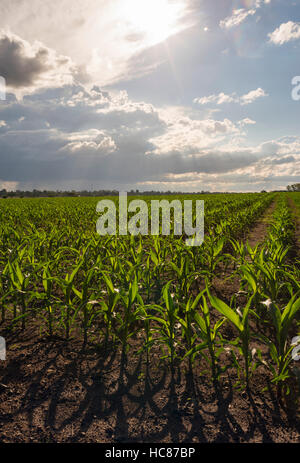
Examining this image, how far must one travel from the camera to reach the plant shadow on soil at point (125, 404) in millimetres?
1819

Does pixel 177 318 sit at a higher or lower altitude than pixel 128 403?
higher

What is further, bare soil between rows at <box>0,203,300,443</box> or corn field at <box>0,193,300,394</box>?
corn field at <box>0,193,300,394</box>

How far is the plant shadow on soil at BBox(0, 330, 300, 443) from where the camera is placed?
1.82 metres


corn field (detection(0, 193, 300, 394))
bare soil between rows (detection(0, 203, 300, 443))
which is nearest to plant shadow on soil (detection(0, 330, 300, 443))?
bare soil between rows (detection(0, 203, 300, 443))

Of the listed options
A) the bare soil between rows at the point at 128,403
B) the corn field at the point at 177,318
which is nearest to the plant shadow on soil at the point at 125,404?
the bare soil between rows at the point at 128,403

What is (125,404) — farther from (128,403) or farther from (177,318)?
(177,318)

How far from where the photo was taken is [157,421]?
1.92 metres

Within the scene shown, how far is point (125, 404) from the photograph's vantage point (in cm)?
208

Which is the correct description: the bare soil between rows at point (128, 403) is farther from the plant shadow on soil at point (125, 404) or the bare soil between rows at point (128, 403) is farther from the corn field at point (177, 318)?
the corn field at point (177, 318)

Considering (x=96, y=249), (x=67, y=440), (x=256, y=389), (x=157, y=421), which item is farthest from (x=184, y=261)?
(x=67, y=440)

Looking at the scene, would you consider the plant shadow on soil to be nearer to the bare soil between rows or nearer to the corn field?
the bare soil between rows

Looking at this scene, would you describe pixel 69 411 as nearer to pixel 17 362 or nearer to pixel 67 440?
pixel 67 440

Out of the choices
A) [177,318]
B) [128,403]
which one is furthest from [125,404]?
[177,318]

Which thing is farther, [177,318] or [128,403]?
[177,318]
